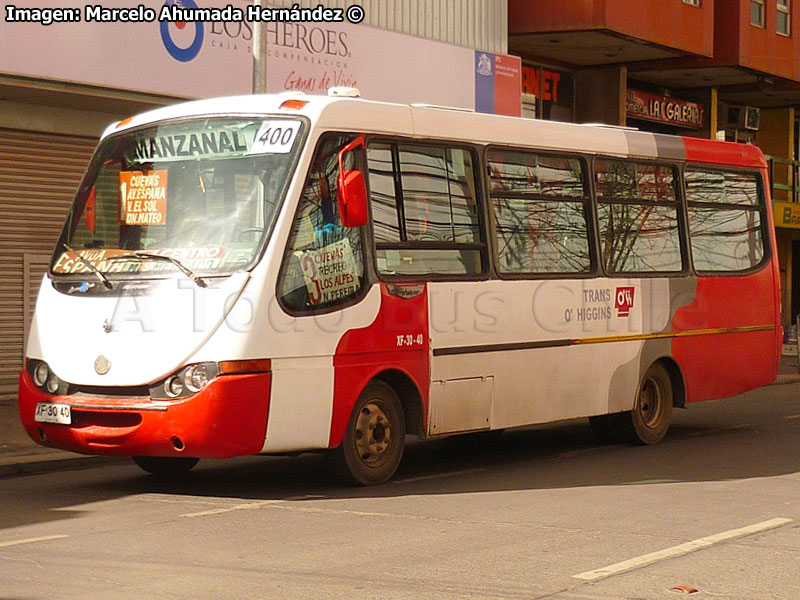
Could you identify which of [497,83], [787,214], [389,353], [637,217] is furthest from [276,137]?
[787,214]

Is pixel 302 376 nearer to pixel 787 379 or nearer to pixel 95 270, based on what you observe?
pixel 95 270

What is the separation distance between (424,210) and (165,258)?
218 centimetres

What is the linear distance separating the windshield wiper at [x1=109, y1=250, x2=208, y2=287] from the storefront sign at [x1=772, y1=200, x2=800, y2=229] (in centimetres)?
2724

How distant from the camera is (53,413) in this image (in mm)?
10125

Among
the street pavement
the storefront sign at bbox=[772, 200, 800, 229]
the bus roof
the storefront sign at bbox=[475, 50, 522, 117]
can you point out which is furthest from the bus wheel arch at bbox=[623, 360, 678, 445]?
the storefront sign at bbox=[772, 200, 800, 229]

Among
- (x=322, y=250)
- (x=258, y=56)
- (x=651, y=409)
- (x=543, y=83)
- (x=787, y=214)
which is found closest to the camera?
(x=322, y=250)

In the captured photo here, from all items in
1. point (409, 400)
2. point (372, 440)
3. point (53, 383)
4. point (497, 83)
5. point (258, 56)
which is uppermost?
point (497, 83)

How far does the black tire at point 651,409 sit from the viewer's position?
1384 centimetres

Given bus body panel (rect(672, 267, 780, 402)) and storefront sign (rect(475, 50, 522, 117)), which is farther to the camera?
storefront sign (rect(475, 50, 522, 117))

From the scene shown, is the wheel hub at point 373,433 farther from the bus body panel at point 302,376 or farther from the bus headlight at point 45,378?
the bus headlight at point 45,378

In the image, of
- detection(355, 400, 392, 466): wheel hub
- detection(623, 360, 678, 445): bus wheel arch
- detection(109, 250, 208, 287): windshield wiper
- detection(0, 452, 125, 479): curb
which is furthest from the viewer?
detection(623, 360, 678, 445): bus wheel arch

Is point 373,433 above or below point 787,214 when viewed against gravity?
below

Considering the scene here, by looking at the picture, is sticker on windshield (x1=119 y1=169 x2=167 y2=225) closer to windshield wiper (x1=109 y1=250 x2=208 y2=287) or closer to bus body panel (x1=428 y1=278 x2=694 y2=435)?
windshield wiper (x1=109 y1=250 x2=208 y2=287)

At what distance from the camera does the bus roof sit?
1054cm
